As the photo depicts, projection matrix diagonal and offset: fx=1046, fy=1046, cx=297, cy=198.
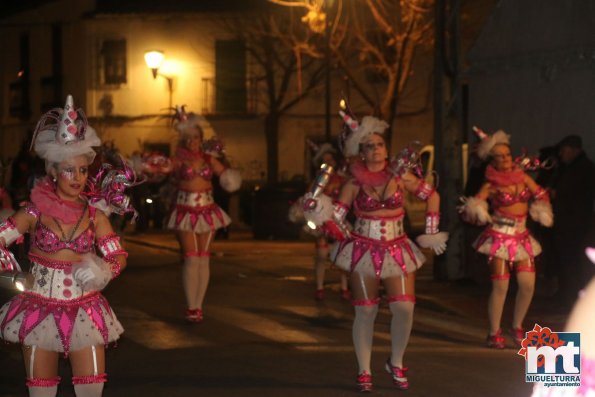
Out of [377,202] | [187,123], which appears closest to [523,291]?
[377,202]

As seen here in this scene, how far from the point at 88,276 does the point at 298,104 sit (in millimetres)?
28869

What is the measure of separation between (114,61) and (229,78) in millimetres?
4181

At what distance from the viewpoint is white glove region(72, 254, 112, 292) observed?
6297mm

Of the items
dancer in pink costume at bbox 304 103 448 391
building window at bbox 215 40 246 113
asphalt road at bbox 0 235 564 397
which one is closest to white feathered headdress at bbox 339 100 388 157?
dancer in pink costume at bbox 304 103 448 391

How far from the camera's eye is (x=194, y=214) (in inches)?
468

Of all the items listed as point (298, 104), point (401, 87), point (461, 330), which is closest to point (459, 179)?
point (461, 330)

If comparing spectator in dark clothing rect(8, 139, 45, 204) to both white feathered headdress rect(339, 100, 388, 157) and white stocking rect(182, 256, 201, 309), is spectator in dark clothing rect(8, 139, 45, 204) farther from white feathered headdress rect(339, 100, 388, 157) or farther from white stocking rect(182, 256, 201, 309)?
white feathered headdress rect(339, 100, 388, 157)

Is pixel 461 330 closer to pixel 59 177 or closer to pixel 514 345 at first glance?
pixel 514 345

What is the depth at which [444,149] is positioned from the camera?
15.6 meters

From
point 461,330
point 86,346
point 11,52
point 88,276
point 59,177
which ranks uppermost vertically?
point 11,52

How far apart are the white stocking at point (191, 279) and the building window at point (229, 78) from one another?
23814mm

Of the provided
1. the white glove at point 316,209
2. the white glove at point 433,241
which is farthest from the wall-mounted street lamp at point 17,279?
the white glove at point 433,241

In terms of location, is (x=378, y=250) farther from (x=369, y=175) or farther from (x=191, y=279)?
(x=191, y=279)

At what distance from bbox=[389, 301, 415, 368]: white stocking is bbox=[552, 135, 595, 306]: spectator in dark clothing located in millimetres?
4685
